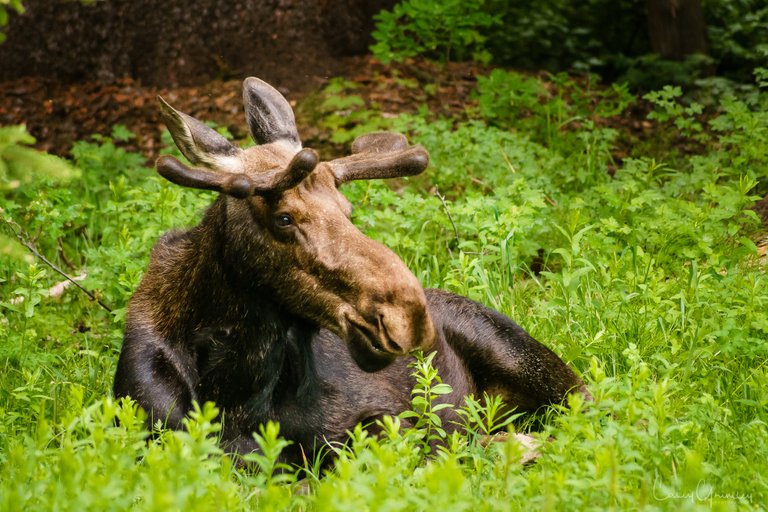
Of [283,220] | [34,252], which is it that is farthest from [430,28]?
[283,220]

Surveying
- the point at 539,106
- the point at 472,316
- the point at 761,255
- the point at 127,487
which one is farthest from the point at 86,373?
the point at 539,106

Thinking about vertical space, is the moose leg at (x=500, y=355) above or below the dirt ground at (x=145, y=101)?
above

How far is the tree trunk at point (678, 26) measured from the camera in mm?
10750

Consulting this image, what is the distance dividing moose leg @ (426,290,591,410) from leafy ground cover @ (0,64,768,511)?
176 millimetres

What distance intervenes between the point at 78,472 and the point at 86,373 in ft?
8.91

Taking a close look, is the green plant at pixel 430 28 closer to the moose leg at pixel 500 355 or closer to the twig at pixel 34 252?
the twig at pixel 34 252

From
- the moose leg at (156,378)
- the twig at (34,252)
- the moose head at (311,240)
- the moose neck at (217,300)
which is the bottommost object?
the twig at (34,252)

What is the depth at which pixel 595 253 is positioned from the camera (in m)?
6.81

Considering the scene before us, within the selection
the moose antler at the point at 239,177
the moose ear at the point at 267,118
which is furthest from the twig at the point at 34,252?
the moose antler at the point at 239,177

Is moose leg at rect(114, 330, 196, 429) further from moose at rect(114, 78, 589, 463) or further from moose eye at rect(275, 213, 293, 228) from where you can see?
moose eye at rect(275, 213, 293, 228)

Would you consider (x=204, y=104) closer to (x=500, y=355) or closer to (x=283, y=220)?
(x=500, y=355)

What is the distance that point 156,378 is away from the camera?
15.5ft

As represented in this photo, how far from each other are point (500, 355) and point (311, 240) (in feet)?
5.76

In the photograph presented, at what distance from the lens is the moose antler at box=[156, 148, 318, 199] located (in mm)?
4159
